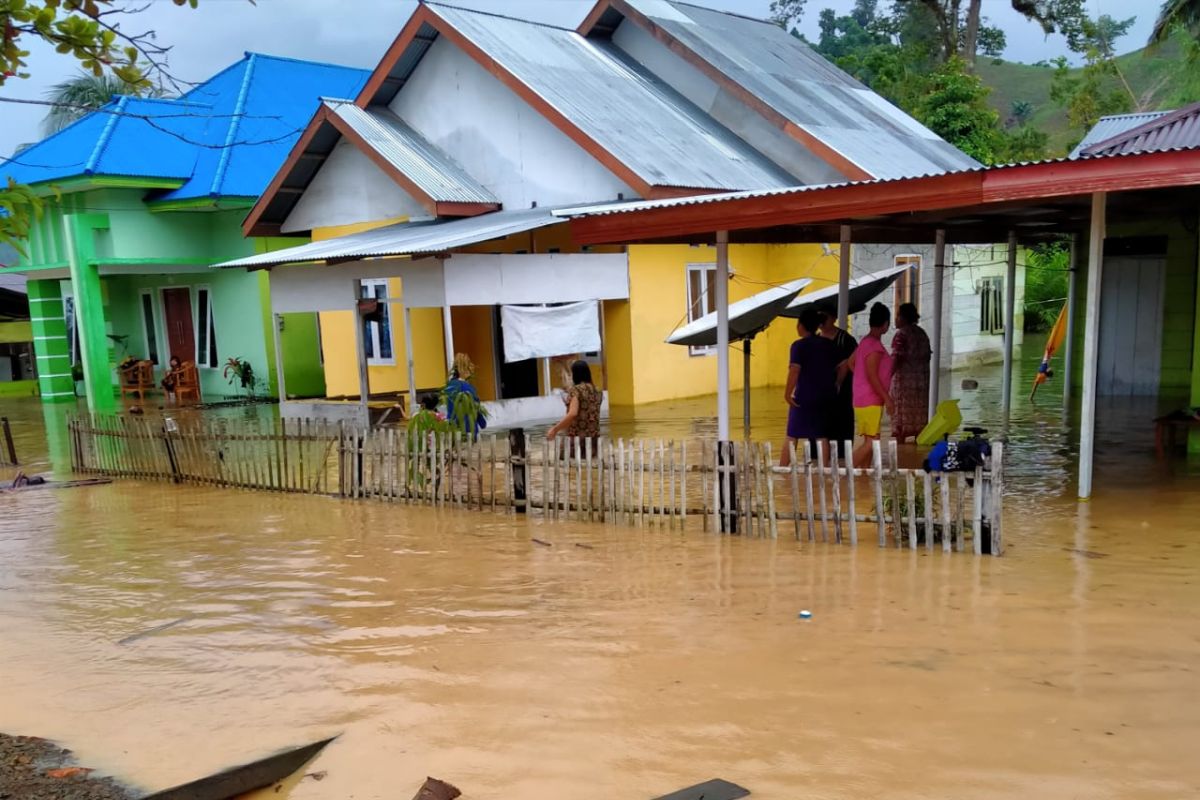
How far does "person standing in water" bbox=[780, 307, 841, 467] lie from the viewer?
28.9ft

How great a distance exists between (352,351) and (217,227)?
582cm

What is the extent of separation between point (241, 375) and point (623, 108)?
10885mm

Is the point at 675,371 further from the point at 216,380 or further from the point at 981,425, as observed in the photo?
the point at 216,380

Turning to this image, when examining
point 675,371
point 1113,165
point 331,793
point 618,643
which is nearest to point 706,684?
point 618,643

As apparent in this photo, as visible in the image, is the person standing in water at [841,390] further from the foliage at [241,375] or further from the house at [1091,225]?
the foliage at [241,375]

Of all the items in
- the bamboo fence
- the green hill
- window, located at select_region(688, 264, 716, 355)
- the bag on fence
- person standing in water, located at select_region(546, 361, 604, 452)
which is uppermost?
the green hill

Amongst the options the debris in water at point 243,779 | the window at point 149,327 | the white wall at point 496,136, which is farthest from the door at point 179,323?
the debris in water at point 243,779

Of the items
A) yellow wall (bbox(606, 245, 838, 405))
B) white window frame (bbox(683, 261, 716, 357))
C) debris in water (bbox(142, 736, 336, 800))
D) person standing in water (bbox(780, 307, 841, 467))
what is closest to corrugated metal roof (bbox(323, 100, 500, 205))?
yellow wall (bbox(606, 245, 838, 405))

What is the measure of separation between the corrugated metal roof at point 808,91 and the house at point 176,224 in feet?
27.1

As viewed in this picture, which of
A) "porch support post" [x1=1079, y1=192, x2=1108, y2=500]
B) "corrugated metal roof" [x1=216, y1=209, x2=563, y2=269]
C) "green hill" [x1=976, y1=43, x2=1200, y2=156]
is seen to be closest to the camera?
"porch support post" [x1=1079, y1=192, x2=1108, y2=500]

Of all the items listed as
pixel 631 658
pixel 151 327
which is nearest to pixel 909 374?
pixel 631 658

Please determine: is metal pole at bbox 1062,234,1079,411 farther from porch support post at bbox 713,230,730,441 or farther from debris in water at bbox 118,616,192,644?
debris in water at bbox 118,616,192,644

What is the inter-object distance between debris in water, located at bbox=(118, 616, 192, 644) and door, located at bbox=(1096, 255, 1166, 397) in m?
13.8

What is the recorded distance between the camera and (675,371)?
57.2ft
